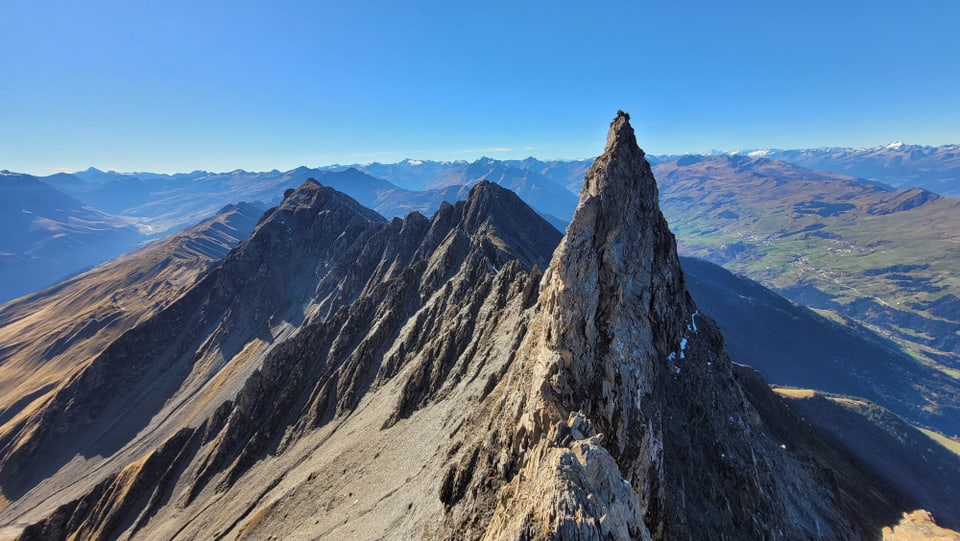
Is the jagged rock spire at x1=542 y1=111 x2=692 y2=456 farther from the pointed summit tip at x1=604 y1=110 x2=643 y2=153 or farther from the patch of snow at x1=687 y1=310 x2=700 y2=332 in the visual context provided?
the patch of snow at x1=687 y1=310 x2=700 y2=332

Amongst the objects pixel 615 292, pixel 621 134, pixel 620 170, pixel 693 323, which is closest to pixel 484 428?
pixel 615 292

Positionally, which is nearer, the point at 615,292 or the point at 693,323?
the point at 615,292

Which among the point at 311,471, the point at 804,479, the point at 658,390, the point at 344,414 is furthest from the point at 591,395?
the point at 344,414

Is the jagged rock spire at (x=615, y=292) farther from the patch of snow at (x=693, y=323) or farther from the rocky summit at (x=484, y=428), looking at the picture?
the patch of snow at (x=693, y=323)

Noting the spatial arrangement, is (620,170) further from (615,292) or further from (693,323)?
(693,323)

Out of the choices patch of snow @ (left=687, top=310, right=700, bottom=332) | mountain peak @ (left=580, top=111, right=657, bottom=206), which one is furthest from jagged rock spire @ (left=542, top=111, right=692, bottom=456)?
patch of snow @ (left=687, top=310, right=700, bottom=332)

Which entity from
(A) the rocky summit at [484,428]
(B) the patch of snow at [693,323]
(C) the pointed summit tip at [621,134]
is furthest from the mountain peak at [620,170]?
(B) the patch of snow at [693,323]

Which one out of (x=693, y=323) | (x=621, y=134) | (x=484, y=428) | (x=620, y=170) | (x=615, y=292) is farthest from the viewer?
(x=693, y=323)

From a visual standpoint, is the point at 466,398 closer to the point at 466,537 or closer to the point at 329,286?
the point at 466,537
